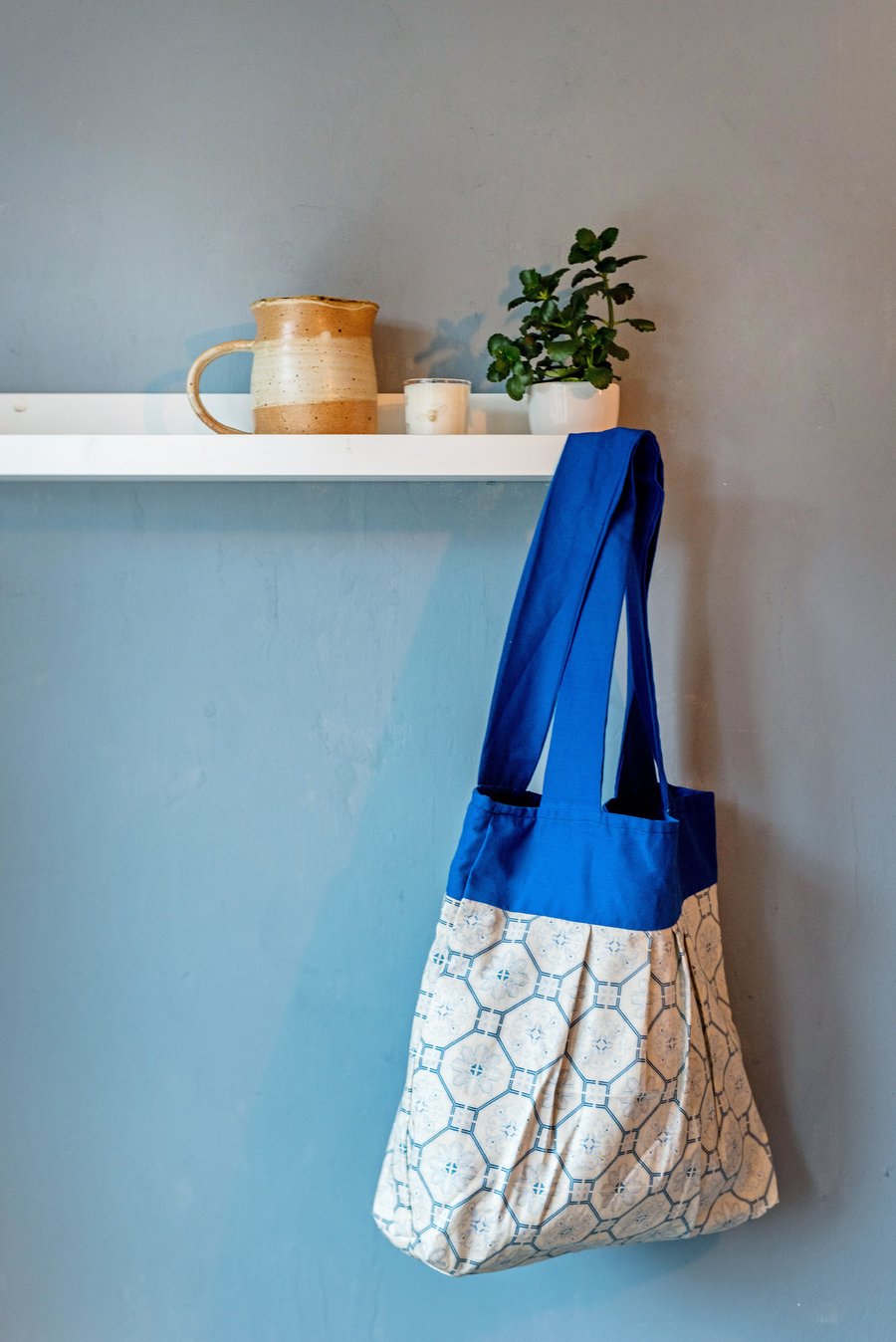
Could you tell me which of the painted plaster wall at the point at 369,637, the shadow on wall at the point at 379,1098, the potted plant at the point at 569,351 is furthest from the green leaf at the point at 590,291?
the shadow on wall at the point at 379,1098

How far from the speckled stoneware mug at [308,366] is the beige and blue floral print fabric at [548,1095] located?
1.36 ft

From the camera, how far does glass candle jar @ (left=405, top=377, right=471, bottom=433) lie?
0.87 meters

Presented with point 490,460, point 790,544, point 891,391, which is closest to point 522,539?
point 490,460

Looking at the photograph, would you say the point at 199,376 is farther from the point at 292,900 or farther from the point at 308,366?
the point at 292,900

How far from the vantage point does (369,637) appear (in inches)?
38.6

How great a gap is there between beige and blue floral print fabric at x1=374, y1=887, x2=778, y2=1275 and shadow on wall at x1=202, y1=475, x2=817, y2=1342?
15 cm

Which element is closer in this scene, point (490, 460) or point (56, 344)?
point (490, 460)

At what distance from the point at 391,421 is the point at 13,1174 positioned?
804 millimetres

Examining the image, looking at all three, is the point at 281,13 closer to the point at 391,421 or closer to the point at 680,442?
the point at 391,421

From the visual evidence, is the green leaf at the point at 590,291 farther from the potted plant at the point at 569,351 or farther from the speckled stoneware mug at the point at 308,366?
the speckled stoneware mug at the point at 308,366

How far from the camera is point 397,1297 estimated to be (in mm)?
1014

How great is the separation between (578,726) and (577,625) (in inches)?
3.4

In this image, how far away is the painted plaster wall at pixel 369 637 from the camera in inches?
37.0

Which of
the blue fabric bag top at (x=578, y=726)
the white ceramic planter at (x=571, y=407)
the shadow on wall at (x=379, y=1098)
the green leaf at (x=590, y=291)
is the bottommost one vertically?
the shadow on wall at (x=379, y=1098)
